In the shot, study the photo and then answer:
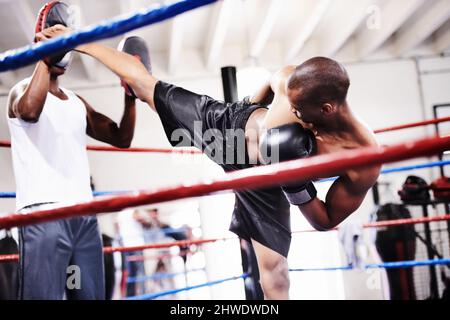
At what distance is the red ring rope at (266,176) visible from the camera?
569 mm

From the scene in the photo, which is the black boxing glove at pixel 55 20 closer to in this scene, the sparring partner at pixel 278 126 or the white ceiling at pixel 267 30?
the sparring partner at pixel 278 126

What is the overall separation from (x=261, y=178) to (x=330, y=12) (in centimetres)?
476

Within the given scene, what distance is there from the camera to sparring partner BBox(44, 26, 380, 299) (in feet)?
4.40

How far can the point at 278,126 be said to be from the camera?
51.6 inches

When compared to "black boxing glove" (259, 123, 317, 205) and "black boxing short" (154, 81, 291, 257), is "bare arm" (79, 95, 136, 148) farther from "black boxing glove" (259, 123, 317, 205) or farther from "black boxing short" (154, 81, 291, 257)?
"black boxing glove" (259, 123, 317, 205)

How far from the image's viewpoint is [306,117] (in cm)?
143

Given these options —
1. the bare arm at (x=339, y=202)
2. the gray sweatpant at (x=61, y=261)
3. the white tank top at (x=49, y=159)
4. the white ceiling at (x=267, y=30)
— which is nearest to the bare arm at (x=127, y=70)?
the white tank top at (x=49, y=159)

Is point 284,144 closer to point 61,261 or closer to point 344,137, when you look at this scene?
point 344,137

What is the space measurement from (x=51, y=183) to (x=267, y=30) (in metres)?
3.70

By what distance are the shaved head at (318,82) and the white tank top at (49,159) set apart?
2.18 feet

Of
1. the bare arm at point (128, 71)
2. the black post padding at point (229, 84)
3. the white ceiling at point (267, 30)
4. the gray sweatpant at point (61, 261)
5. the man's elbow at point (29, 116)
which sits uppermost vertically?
the white ceiling at point (267, 30)

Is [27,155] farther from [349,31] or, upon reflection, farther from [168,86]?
[349,31]

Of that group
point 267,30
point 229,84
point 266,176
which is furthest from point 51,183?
point 267,30

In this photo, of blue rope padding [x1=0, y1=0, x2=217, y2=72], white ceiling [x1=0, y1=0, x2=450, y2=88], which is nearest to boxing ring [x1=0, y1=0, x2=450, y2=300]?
blue rope padding [x1=0, y1=0, x2=217, y2=72]
